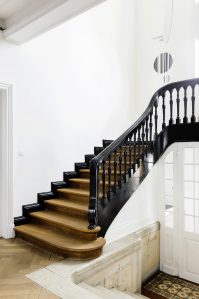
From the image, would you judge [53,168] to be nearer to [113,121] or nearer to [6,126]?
[6,126]

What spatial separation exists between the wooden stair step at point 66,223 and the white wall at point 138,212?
1.24 ft

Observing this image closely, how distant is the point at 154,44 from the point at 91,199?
545cm

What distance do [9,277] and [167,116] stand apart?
520 centimetres

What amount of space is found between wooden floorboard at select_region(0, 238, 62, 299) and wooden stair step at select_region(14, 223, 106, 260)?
0.08m

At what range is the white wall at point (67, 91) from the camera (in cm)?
367

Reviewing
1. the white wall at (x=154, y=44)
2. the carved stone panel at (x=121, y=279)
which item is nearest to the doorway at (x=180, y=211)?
the carved stone panel at (x=121, y=279)

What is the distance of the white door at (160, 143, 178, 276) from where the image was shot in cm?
432

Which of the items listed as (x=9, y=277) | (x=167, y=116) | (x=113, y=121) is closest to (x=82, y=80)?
(x=113, y=121)

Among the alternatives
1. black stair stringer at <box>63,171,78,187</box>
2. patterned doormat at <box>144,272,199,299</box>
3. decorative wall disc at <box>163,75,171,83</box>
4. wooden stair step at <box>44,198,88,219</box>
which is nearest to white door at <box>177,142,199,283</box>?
patterned doormat at <box>144,272,199,299</box>

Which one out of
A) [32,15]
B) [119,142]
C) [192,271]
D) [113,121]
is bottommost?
[192,271]

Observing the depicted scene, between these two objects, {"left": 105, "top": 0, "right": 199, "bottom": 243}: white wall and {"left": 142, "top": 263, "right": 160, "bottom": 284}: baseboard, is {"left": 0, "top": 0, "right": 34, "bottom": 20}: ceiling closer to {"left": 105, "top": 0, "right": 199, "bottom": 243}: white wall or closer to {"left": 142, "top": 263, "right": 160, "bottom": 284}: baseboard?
{"left": 105, "top": 0, "right": 199, "bottom": 243}: white wall

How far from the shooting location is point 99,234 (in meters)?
2.96

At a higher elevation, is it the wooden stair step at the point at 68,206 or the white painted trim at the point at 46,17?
the white painted trim at the point at 46,17

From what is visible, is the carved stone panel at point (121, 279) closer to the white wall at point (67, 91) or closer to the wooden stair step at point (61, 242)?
the wooden stair step at point (61, 242)
